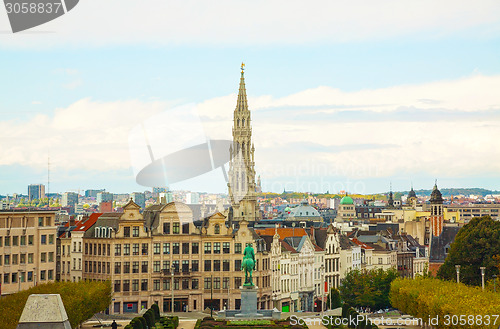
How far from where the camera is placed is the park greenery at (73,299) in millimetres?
72312

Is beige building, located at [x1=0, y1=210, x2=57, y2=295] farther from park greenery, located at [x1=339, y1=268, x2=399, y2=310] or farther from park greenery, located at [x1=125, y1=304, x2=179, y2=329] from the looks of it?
park greenery, located at [x1=339, y1=268, x2=399, y2=310]

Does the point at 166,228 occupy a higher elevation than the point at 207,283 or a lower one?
higher

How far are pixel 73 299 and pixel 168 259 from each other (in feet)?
135

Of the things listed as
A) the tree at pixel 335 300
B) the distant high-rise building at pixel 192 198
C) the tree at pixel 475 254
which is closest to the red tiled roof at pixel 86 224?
the distant high-rise building at pixel 192 198

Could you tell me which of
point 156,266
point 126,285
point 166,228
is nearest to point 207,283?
point 156,266

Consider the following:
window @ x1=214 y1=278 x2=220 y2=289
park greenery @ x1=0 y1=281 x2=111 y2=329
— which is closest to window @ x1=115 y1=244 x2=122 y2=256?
window @ x1=214 y1=278 x2=220 y2=289

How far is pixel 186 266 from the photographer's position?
125m

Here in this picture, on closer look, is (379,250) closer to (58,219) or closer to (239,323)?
(58,219)

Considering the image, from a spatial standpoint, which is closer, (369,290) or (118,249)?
(118,249)

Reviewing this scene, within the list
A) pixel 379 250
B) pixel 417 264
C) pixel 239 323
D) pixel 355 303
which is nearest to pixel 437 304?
pixel 239 323

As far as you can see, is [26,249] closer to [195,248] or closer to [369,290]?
[195,248]

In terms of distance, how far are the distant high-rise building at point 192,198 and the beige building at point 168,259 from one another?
17.3 meters

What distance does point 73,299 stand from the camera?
3292 inches

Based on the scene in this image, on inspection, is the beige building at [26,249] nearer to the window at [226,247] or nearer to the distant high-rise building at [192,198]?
the window at [226,247]
